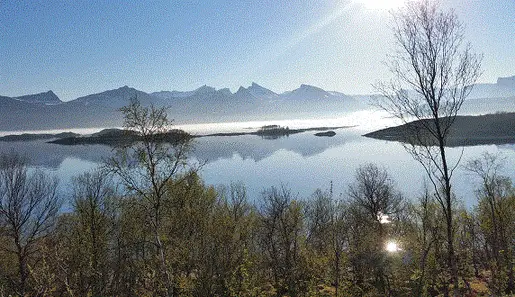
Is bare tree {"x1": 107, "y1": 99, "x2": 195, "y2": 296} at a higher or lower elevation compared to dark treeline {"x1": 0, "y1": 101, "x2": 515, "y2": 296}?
higher

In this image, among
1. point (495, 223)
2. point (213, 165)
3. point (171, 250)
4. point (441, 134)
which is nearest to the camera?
point (441, 134)

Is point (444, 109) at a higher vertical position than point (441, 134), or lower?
higher

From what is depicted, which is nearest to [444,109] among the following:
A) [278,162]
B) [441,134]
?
[441,134]

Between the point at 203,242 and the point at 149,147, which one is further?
the point at 203,242

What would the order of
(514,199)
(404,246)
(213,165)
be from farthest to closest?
(213,165) < (514,199) < (404,246)

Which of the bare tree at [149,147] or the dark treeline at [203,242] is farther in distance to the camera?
the dark treeline at [203,242]

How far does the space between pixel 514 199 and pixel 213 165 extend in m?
141

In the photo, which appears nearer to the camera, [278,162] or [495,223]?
[495,223]

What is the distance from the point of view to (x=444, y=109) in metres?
13.1

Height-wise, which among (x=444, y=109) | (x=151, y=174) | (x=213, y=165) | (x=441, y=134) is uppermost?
(x=444, y=109)

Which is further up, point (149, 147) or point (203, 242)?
point (149, 147)

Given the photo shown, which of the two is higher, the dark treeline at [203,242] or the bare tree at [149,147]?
the bare tree at [149,147]

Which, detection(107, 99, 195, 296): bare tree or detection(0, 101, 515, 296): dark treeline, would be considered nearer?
detection(107, 99, 195, 296): bare tree

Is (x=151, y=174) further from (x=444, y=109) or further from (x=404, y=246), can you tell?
(x=404, y=246)
